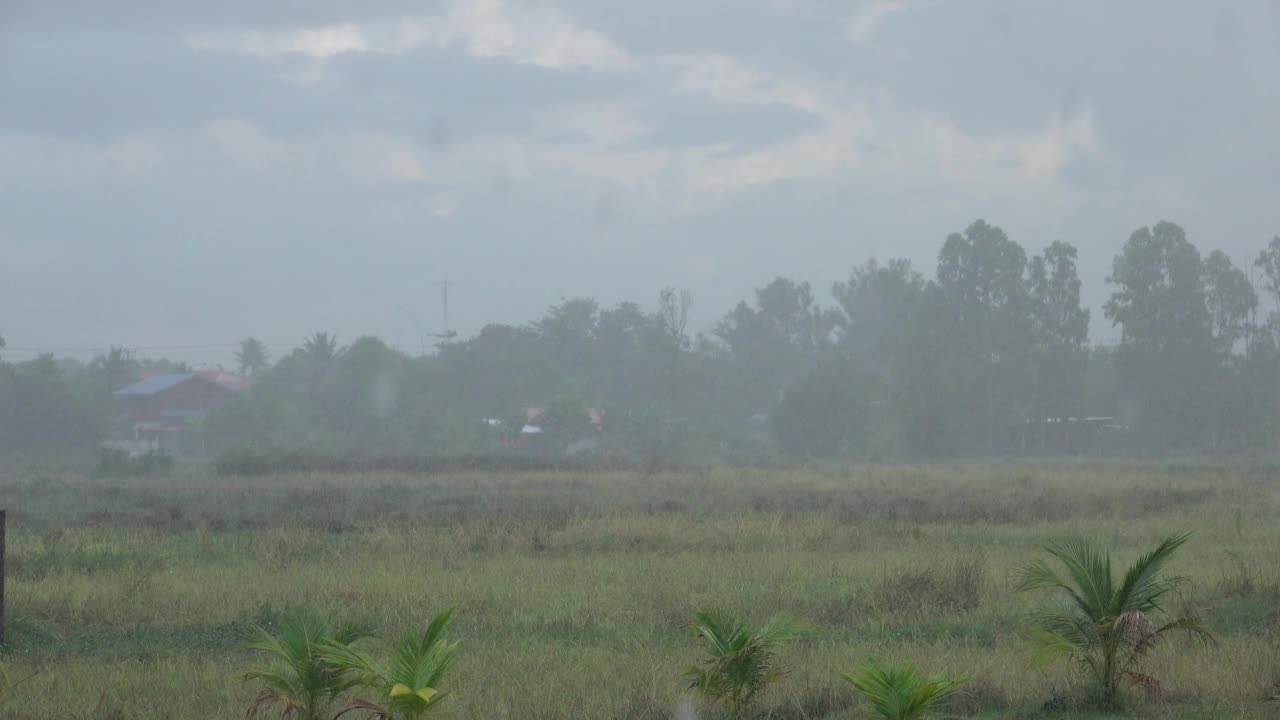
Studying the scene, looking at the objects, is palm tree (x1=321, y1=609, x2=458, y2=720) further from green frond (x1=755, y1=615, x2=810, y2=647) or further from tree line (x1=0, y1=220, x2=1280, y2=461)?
tree line (x1=0, y1=220, x2=1280, y2=461)

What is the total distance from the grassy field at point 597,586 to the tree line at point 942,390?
111 ft

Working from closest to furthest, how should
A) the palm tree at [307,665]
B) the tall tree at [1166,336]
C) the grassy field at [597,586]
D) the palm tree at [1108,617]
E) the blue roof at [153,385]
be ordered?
1. the palm tree at [307,665]
2. the palm tree at [1108,617]
3. the grassy field at [597,586]
4. the tall tree at [1166,336]
5. the blue roof at [153,385]

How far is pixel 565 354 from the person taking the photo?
272 ft

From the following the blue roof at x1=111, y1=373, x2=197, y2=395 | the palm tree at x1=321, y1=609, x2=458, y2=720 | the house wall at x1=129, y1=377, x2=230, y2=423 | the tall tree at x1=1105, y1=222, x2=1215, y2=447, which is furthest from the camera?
the house wall at x1=129, y1=377, x2=230, y2=423

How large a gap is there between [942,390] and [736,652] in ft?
189

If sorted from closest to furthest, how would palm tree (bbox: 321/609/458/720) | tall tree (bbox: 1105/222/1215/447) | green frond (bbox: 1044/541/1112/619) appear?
palm tree (bbox: 321/609/458/720)
green frond (bbox: 1044/541/1112/619)
tall tree (bbox: 1105/222/1215/447)

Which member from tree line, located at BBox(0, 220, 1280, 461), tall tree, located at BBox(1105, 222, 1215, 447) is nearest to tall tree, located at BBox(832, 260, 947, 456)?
tree line, located at BBox(0, 220, 1280, 461)

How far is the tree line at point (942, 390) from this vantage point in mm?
59844

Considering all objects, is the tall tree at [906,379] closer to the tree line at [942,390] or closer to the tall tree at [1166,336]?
the tree line at [942,390]

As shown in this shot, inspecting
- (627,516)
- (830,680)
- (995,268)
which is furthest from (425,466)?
(995,268)

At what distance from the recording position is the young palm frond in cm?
565

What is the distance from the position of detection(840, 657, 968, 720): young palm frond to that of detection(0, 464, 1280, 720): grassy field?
151 centimetres

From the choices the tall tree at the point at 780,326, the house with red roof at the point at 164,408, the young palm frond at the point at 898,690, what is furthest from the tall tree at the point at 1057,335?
the young palm frond at the point at 898,690

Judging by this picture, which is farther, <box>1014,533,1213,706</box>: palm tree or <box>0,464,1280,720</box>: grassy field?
<box>0,464,1280,720</box>: grassy field
